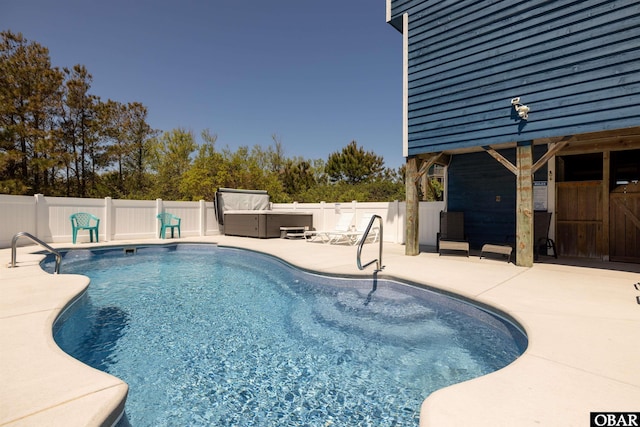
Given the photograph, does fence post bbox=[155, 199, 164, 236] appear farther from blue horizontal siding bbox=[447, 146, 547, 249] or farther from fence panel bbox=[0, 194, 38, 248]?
blue horizontal siding bbox=[447, 146, 547, 249]

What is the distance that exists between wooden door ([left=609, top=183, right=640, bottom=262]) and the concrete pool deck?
10.0 feet

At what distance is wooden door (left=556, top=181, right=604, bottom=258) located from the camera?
6.66 meters

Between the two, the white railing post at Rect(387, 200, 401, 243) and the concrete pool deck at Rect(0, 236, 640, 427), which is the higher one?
the white railing post at Rect(387, 200, 401, 243)

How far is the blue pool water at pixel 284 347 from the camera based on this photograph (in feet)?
7.16

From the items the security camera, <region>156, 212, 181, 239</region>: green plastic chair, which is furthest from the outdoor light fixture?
<region>156, 212, 181, 239</region>: green plastic chair

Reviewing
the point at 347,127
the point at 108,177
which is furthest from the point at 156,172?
the point at 347,127

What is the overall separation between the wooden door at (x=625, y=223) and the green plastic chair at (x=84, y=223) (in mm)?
13592

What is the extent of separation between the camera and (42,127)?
17781mm

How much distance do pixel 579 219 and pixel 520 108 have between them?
334 cm

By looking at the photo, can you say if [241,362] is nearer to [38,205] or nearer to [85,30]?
[38,205]

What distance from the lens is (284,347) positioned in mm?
3135

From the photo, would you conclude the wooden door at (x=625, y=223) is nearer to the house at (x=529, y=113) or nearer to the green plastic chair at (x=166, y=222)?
the house at (x=529, y=113)

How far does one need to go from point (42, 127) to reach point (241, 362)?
22.8 meters

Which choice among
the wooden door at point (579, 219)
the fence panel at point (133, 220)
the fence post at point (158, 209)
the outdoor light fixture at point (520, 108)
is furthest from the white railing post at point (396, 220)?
the fence panel at point (133, 220)
